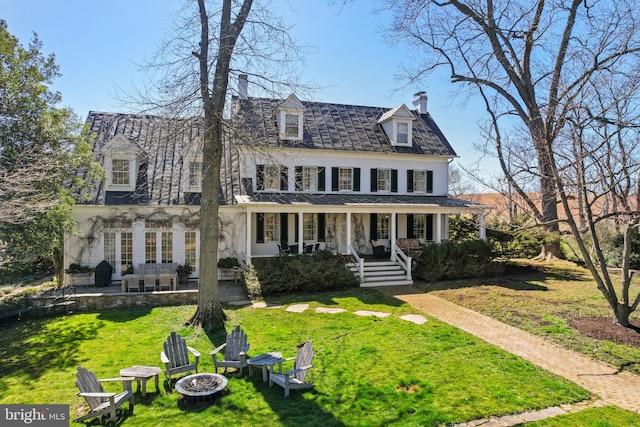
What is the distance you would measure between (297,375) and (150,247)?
11610 mm

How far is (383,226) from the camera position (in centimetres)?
1991

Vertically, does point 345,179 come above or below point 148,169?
below

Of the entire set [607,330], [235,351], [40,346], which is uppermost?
[235,351]

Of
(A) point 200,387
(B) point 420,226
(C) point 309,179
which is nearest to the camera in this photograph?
(A) point 200,387

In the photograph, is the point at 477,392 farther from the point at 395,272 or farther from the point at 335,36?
the point at 335,36

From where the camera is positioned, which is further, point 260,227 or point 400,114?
point 400,114

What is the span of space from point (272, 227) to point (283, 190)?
1.84m

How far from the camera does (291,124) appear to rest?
738 inches

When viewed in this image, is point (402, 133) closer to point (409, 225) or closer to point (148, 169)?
point (409, 225)

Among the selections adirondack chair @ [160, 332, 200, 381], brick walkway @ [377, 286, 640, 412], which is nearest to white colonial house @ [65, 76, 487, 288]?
brick walkway @ [377, 286, 640, 412]

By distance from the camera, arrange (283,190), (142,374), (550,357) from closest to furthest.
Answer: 1. (142,374)
2. (550,357)
3. (283,190)

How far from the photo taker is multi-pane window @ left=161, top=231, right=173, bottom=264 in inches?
624

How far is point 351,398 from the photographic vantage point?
5.95 meters

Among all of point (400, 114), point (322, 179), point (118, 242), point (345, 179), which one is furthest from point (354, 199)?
point (118, 242)
